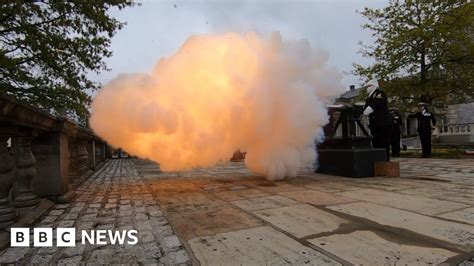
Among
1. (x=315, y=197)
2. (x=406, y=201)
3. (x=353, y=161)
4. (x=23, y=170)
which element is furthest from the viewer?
(x=353, y=161)

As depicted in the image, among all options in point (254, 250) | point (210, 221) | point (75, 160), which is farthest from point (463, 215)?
point (75, 160)

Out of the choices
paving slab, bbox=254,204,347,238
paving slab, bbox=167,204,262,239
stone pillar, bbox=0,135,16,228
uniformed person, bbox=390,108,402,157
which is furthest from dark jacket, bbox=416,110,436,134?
stone pillar, bbox=0,135,16,228

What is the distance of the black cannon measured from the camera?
25.8 feet

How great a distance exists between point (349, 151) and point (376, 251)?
5481 millimetres

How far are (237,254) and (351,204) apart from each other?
2527 millimetres

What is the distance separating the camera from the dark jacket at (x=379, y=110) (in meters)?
9.46

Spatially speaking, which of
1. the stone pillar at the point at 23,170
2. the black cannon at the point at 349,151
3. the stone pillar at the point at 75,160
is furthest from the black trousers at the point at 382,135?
the stone pillar at the point at 23,170

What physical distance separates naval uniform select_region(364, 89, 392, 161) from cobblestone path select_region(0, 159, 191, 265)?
7027mm

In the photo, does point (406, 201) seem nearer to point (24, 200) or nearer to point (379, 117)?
point (379, 117)

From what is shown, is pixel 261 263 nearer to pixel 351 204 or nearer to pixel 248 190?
pixel 351 204

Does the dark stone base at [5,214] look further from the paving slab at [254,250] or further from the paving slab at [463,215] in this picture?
the paving slab at [463,215]

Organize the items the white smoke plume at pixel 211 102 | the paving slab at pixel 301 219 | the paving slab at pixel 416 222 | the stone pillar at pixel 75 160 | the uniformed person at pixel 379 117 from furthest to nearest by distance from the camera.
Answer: the uniformed person at pixel 379 117
the stone pillar at pixel 75 160
the white smoke plume at pixel 211 102
the paving slab at pixel 301 219
the paving slab at pixel 416 222

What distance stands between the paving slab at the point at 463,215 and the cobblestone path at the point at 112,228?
3220mm

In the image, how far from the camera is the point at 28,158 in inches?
172
